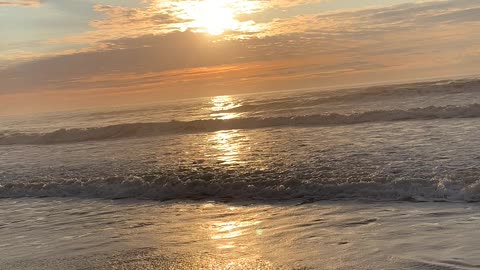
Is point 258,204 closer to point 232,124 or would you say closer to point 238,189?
point 238,189

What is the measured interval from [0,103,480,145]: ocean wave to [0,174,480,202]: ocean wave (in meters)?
11.2

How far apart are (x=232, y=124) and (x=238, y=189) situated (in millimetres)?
14602

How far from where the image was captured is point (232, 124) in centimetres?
2339

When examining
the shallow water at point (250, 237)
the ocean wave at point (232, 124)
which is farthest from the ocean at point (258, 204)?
the ocean wave at point (232, 124)

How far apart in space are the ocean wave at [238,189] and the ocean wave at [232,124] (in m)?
11.2

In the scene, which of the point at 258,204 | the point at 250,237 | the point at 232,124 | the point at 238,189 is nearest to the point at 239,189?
the point at 238,189

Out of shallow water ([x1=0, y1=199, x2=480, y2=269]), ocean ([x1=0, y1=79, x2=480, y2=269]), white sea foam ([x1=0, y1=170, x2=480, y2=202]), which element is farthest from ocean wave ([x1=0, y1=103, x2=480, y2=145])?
shallow water ([x1=0, y1=199, x2=480, y2=269])

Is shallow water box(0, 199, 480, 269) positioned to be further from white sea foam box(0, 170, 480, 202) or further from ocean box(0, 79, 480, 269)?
white sea foam box(0, 170, 480, 202)

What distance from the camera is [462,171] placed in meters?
8.15

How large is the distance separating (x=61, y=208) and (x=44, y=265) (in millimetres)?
3356

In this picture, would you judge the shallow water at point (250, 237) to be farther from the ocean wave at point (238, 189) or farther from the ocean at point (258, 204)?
the ocean wave at point (238, 189)

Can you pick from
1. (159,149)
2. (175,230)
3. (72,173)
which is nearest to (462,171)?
(175,230)

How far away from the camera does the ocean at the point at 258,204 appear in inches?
209

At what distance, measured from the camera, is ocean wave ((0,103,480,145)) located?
1925 centimetres
